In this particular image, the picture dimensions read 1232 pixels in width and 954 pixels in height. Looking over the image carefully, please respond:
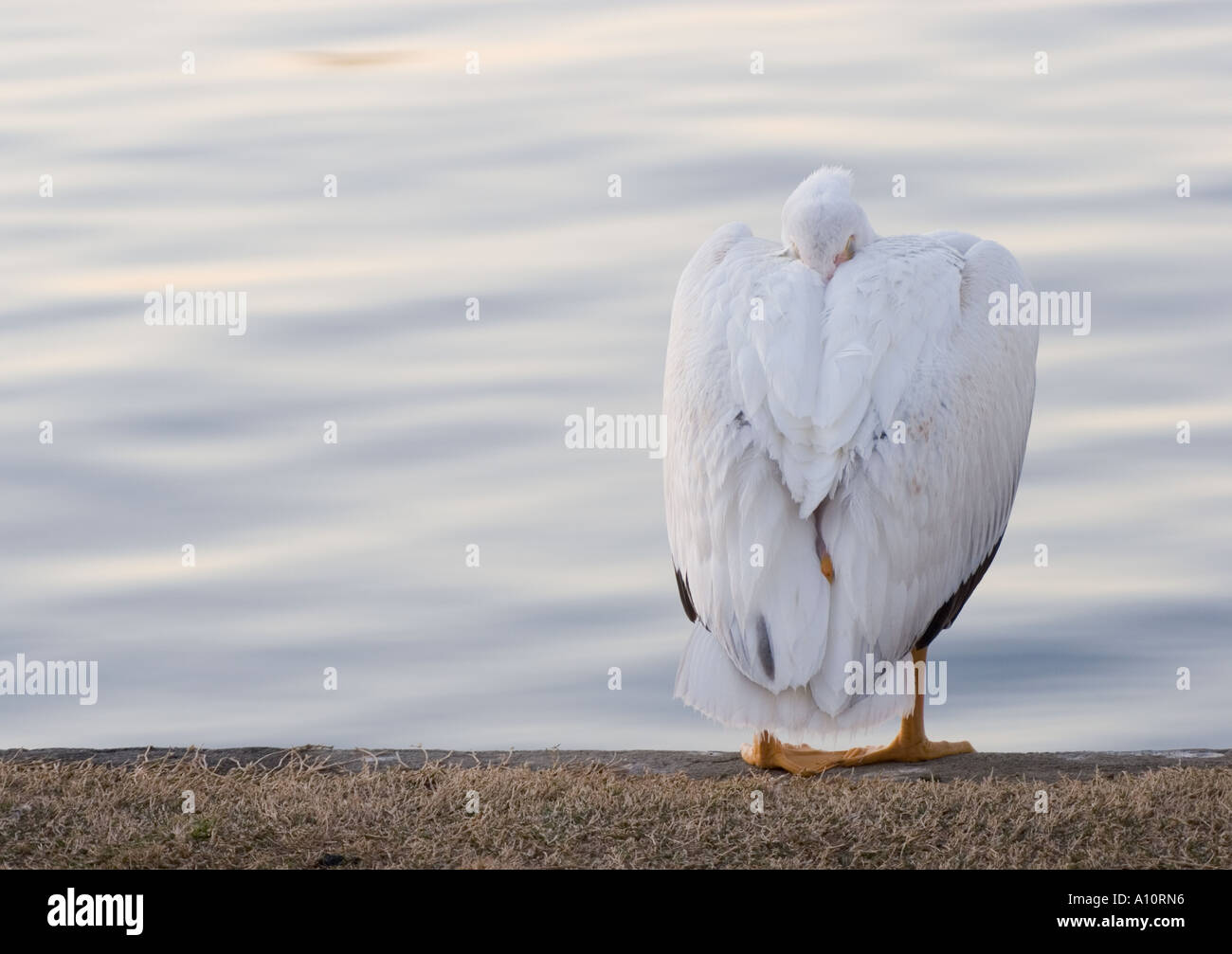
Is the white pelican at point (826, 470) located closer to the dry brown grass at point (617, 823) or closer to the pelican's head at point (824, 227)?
the pelican's head at point (824, 227)

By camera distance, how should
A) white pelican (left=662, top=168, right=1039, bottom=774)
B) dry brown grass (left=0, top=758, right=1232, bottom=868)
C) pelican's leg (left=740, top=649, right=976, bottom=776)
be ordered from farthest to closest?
pelican's leg (left=740, top=649, right=976, bottom=776)
white pelican (left=662, top=168, right=1039, bottom=774)
dry brown grass (left=0, top=758, right=1232, bottom=868)

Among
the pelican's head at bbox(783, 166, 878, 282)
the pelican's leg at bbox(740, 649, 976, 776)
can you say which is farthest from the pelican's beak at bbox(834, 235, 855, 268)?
the pelican's leg at bbox(740, 649, 976, 776)

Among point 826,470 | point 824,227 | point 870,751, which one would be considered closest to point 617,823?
point 826,470

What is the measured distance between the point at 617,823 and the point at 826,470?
4.79 feet

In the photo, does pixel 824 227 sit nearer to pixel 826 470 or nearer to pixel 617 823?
pixel 826 470

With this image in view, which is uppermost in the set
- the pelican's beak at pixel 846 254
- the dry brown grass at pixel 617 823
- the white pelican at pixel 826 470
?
the pelican's beak at pixel 846 254

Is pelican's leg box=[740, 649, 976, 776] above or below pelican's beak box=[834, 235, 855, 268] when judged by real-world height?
below

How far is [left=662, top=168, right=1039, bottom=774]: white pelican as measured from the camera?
6.31 meters

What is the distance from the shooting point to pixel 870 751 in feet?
23.3

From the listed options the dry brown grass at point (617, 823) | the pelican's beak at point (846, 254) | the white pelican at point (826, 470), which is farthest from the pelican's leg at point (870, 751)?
the pelican's beak at point (846, 254)

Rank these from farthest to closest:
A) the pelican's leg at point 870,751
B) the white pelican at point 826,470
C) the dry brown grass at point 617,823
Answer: the pelican's leg at point 870,751 < the white pelican at point 826,470 < the dry brown grass at point 617,823

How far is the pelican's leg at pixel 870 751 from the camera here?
696 centimetres

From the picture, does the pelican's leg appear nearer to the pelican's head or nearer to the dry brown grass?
the dry brown grass

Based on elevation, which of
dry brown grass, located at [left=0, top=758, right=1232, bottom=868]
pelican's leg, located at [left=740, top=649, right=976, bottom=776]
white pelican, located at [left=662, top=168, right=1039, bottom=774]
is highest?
white pelican, located at [left=662, top=168, right=1039, bottom=774]
